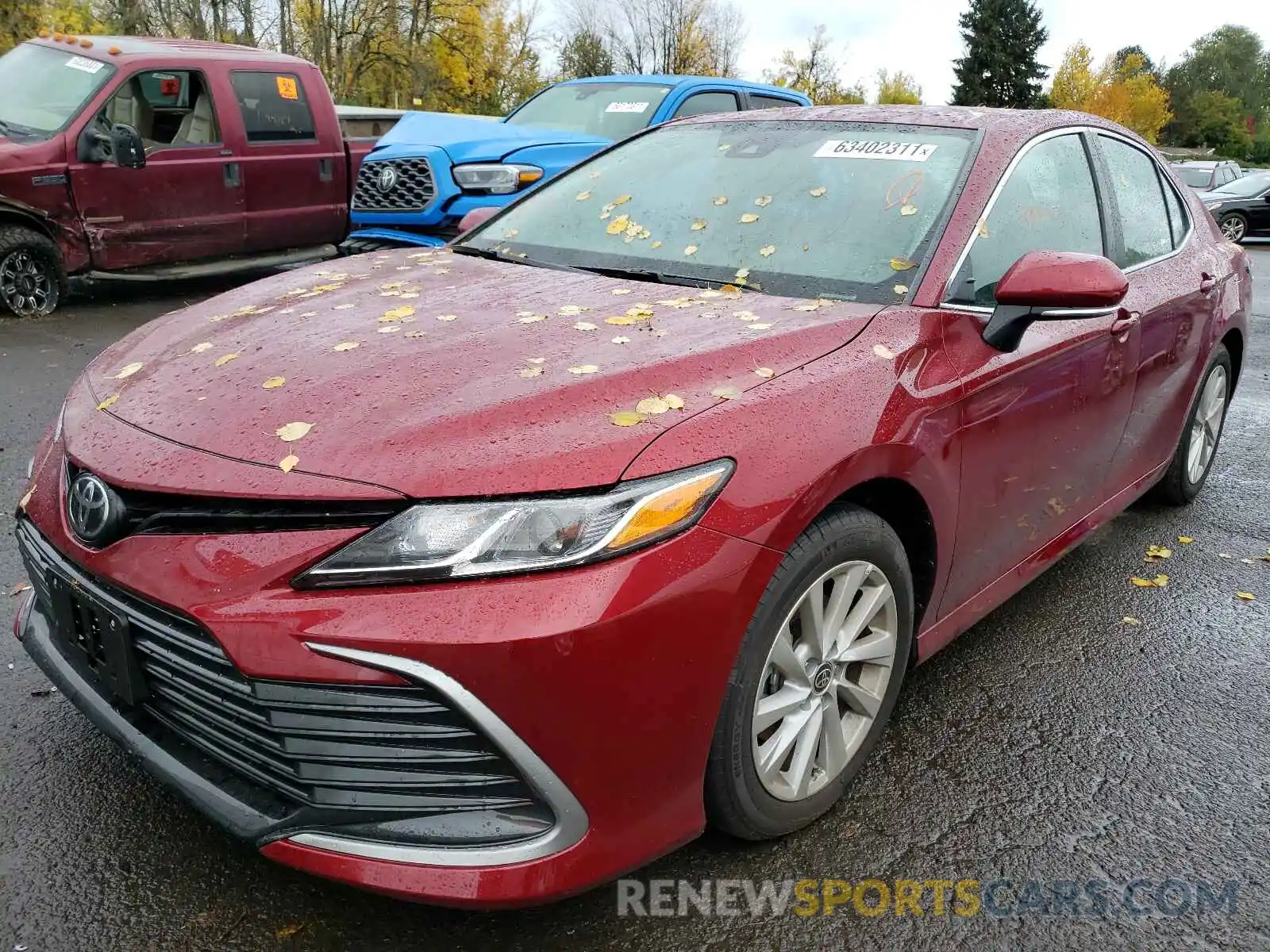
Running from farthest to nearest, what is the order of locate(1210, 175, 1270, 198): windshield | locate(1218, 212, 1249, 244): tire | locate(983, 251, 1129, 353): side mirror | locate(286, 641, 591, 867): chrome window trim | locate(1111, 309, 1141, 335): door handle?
locate(1210, 175, 1270, 198): windshield < locate(1218, 212, 1249, 244): tire < locate(1111, 309, 1141, 335): door handle < locate(983, 251, 1129, 353): side mirror < locate(286, 641, 591, 867): chrome window trim

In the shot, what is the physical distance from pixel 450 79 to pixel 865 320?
36.9m

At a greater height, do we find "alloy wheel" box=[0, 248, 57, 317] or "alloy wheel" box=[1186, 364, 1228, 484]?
"alloy wheel" box=[1186, 364, 1228, 484]

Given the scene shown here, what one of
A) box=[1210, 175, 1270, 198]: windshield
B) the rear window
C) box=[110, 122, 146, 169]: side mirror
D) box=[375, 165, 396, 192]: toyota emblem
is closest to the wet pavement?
box=[375, 165, 396, 192]: toyota emblem

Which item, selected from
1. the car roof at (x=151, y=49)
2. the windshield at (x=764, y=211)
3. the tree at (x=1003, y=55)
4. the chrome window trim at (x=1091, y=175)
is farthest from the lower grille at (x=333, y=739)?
the tree at (x=1003, y=55)

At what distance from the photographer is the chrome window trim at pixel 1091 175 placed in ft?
8.84

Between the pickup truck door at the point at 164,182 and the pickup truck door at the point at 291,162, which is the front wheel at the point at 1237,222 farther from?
the pickup truck door at the point at 164,182

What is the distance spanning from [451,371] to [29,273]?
6636mm

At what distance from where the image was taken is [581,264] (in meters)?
3.11

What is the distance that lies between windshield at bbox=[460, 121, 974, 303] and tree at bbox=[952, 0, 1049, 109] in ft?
204

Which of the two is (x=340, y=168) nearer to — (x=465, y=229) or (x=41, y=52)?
(x=41, y=52)

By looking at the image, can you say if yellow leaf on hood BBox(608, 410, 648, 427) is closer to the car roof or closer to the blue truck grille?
the blue truck grille

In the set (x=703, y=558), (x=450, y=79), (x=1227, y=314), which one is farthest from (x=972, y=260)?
(x=450, y=79)

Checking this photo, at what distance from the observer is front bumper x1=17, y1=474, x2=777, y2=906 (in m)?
1.70

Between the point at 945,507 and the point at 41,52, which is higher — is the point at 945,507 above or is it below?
below
